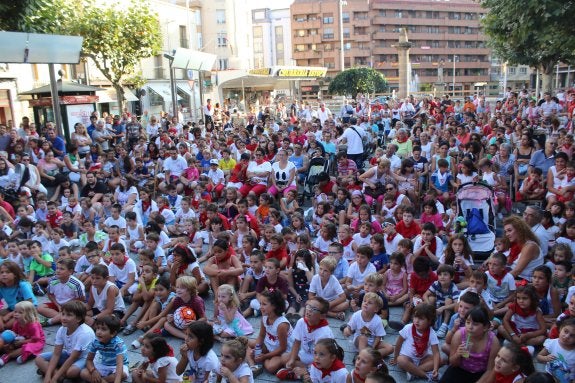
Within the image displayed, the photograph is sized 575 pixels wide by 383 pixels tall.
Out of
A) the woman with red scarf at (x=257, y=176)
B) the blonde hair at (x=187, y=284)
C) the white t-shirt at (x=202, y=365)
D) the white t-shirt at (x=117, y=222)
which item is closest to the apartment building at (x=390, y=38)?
the woman with red scarf at (x=257, y=176)

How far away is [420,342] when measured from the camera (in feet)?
15.9

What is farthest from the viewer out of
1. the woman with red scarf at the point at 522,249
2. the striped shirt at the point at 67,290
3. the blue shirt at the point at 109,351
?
the striped shirt at the point at 67,290

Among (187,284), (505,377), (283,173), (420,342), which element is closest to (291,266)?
(187,284)

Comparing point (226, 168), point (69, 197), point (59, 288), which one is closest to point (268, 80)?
point (226, 168)

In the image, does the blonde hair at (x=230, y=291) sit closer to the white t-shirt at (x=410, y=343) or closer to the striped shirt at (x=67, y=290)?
the white t-shirt at (x=410, y=343)

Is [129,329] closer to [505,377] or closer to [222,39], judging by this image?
[505,377]

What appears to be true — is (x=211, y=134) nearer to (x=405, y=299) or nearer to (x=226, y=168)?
(x=226, y=168)

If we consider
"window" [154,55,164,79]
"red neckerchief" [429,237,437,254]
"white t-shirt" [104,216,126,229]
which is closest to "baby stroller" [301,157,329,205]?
"white t-shirt" [104,216,126,229]

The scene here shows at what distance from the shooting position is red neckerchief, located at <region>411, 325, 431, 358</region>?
486 centimetres

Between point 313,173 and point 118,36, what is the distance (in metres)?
16.1

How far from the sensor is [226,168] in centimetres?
1218

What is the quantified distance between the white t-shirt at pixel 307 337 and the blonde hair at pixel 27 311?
2997 mm

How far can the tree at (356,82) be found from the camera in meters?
45.9

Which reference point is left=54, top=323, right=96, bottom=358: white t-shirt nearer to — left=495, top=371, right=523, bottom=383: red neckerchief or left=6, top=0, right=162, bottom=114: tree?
left=495, top=371, right=523, bottom=383: red neckerchief
